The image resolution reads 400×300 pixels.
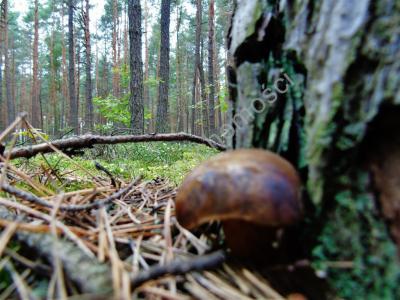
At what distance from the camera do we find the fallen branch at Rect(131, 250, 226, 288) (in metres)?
0.77

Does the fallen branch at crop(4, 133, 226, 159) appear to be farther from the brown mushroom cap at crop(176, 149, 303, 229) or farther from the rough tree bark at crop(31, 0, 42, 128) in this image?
the rough tree bark at crop(31, 0, 42, 128)

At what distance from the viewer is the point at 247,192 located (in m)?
0.75

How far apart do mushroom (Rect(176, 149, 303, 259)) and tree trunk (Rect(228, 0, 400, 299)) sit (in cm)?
13

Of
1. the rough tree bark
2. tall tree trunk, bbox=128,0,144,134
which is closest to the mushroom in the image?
tall tree trunk, bbox=128,0,144,134

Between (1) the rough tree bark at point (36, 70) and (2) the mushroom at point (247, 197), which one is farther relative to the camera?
(1) the rough tree bark at point (36, 70)

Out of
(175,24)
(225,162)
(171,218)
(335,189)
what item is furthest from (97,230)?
(175,24)

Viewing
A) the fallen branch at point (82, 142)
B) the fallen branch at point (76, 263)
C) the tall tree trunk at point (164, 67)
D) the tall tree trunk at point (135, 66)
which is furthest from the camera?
the tall tree trunk at point (164, 67)

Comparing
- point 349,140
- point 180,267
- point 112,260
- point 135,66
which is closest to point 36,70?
point 135,66

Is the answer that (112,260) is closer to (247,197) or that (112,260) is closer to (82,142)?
(247,197)

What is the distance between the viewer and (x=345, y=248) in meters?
0.84

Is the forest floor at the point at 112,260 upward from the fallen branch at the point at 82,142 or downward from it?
downward

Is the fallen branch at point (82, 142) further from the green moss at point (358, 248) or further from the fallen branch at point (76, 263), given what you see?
the green moss at point (358, 248)

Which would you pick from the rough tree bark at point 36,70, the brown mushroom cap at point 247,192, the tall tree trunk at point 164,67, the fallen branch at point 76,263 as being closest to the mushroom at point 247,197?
the brown mushroom cap at point 247,192

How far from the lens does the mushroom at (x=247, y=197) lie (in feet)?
2.42
